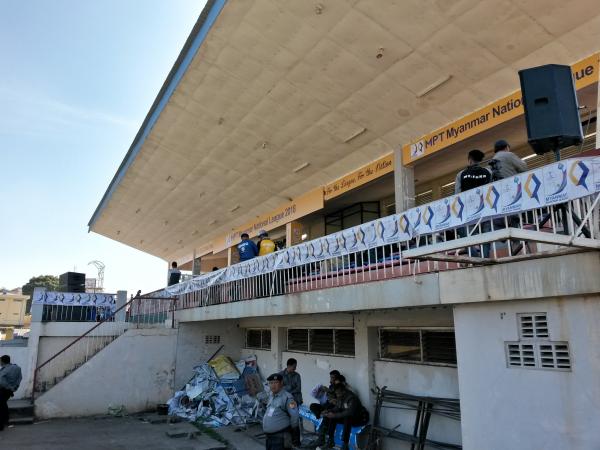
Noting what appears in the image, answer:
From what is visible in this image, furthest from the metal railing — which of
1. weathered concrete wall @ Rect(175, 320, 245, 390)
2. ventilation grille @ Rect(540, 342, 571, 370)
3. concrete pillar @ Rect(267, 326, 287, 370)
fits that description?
ventilation grille @ Rect(540, 342, 571, 370)

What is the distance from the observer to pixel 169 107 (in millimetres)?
11930

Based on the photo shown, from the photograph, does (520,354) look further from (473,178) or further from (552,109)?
(552,109)

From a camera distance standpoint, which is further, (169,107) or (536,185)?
(169,107)

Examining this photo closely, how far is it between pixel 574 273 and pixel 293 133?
8.31m

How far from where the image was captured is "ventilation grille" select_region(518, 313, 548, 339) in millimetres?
4551

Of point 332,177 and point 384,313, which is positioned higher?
point 332,177

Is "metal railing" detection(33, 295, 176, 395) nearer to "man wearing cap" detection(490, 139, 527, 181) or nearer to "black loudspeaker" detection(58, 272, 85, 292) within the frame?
"black loudspeaker" detection(58, 272, 85, 292)

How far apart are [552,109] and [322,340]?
726cm

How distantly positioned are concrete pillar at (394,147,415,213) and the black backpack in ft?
15.4

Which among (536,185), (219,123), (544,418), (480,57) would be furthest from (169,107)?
(544,418)

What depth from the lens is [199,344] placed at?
14.4m

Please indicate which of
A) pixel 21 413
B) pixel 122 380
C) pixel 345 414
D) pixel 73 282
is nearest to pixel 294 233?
pixel 122 380

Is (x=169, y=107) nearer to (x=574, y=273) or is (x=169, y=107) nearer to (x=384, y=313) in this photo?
(x=384, y=313)

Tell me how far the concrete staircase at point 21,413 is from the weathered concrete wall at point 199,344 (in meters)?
3.77
